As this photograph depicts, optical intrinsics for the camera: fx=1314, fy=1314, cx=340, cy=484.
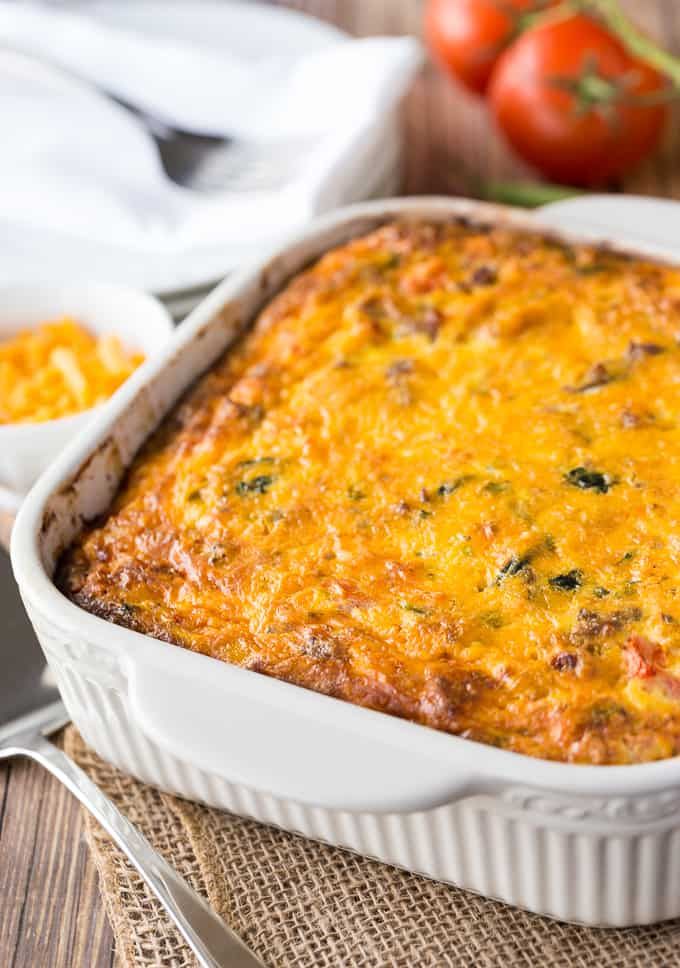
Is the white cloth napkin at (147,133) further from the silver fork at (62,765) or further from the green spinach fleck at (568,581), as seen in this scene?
the green spinach fleck at (568,581)

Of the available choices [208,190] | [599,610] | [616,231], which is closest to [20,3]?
[208,190]

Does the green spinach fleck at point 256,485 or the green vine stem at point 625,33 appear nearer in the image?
the green spinach fleck at point 256,485

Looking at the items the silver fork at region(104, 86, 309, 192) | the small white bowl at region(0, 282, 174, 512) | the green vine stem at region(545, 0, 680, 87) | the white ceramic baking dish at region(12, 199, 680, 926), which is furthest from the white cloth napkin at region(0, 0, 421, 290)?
the white ceramic baking dish at region(12, 199, 680, 926)

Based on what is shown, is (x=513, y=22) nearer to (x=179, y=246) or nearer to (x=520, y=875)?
(x=179, y=246)

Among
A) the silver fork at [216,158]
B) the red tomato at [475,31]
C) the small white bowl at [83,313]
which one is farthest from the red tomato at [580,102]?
the small white bowl at [83,313]

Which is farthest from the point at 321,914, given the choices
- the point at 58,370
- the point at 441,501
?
the point at 58,370

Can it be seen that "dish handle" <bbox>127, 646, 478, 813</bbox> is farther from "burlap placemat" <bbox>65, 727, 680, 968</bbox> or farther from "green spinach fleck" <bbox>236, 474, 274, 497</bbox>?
"green spinach fleck" <bbox>236, 474, 274, 497</bbox>

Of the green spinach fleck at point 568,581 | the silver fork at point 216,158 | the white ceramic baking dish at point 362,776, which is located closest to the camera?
the white ceramic baking dish at point 362,776
